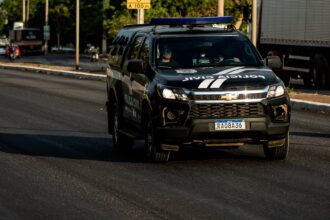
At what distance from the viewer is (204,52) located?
15.2m

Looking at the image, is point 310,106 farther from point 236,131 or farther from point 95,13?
point 95,13

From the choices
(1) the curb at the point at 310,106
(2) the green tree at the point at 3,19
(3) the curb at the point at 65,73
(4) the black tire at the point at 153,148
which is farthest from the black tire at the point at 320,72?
(2) the green tree at the point at 3,19

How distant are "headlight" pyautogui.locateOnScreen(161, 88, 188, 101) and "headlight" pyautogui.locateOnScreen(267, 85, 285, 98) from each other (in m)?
1.04

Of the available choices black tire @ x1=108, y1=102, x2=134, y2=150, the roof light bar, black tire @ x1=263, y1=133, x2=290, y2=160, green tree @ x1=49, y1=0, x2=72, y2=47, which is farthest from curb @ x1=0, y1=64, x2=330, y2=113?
green tree @ x1=49, y1=0, x2=72, y2=47

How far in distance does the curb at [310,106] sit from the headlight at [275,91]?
39.4 feet

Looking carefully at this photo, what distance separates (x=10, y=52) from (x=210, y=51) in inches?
3017

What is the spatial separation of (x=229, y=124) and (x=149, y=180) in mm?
1570

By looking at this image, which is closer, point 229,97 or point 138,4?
point 229,97

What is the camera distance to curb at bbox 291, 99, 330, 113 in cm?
2619

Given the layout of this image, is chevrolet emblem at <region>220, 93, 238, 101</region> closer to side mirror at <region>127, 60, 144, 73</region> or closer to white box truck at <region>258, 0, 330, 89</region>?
side mirror at <region>127, 60, 144, 73</region>

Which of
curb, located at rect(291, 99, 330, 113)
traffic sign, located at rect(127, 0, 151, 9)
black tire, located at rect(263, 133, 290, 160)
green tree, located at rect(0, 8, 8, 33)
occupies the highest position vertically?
black tire, located at rect(263, 133, 290, 160)

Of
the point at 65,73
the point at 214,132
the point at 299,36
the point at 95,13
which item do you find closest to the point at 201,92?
the point at 214,132

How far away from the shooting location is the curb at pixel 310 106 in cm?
2619

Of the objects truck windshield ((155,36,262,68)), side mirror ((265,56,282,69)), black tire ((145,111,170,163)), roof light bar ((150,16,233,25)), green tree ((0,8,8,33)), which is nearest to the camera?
black tire ((145,111,170,163))
